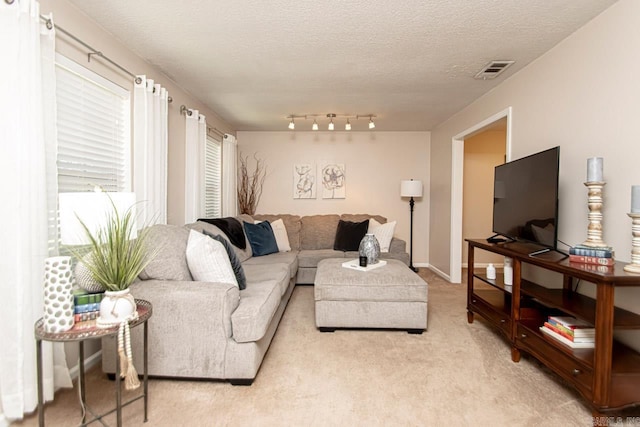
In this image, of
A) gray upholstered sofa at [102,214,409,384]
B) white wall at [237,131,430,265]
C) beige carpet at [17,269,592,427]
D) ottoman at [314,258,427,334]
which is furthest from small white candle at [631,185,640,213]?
white wall at [237,131,430,265]

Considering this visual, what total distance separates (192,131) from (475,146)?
4576 millimetres

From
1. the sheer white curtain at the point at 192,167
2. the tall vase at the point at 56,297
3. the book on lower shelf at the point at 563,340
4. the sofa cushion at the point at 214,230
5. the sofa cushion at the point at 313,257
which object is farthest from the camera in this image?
the sofa cushion at the point at 313,257

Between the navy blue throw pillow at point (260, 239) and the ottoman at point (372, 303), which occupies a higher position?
the navy blue throw pillow at point (260, 239)

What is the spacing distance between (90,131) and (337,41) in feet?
6.13

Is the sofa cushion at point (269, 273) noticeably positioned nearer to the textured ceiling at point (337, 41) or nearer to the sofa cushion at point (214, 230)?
the sofa cushion at point (214, 230)

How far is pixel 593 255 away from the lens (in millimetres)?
1818

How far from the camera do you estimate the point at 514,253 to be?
233 cm

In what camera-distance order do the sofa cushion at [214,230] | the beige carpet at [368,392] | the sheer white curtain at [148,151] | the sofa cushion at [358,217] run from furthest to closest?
the sofa cushion at [358,217] → the sofa cushion at [214,230] → the sheer white curtain at [148,151] → the beige carpet at [368,392]

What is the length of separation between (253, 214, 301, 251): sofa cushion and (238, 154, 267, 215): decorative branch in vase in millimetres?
466

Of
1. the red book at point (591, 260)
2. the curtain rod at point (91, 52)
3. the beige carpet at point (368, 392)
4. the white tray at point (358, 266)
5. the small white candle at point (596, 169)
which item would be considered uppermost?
the curtain rod at point (91, 52)

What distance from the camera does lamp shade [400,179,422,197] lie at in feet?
16.9

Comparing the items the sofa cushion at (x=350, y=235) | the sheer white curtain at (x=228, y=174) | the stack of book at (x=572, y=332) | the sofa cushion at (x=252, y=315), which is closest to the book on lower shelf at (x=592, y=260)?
the stack of book at (x=572, y=332)

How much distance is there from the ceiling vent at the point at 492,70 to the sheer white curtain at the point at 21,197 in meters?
3.21

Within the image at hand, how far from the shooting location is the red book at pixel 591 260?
1766 millimetres
